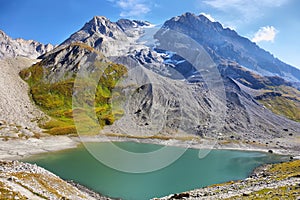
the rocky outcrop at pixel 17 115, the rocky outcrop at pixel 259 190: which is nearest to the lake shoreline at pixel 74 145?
the rocky outcrop at pixel 17 115

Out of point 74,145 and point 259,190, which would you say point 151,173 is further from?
point 74,145

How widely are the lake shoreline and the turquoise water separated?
9.17m

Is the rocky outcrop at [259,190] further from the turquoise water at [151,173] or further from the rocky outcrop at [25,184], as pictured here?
the turquoise water at [151,173]

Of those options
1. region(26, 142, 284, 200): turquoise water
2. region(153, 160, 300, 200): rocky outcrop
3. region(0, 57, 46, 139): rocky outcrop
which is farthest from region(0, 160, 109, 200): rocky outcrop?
region(0, 57, 46, 139): rocky outcrop

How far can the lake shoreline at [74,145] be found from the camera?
120250mm

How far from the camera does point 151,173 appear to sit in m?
91.2

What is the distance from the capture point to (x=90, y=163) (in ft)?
333

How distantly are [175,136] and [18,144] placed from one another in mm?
90701

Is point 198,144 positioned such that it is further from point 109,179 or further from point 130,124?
point 109,179

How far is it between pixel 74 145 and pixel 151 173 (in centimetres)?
6396

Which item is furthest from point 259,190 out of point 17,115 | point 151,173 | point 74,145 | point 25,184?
Result: point 17,115

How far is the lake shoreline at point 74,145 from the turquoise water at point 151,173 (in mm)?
9165

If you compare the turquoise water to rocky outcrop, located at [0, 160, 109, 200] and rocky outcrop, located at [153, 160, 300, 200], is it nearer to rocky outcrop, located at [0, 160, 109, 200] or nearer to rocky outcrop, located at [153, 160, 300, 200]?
rocky outcrop, located at [153, 160, 300, 200]

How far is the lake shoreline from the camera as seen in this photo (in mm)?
120250
